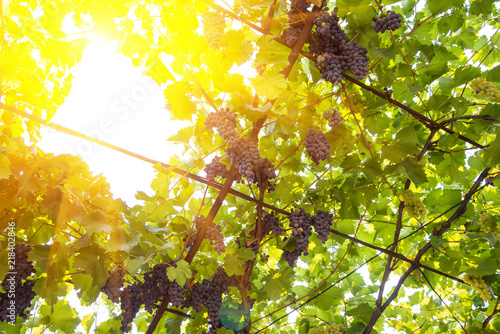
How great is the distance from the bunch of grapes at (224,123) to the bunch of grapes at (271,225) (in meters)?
0.69

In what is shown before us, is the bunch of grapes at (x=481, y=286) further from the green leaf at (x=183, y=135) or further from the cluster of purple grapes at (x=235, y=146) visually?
the green leaf at (x=183, y=135)

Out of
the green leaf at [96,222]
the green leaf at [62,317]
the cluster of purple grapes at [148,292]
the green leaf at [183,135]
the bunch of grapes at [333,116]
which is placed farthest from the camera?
the green leaf at [62,317]

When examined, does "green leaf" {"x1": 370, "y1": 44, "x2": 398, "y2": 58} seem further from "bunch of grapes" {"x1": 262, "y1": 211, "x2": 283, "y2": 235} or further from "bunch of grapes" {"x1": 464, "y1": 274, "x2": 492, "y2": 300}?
"bunch of grapes" {"x1": 464, "y1": 274, "x2": 492, "y2": 300}

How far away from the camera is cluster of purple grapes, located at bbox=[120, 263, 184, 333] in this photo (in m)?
2.13

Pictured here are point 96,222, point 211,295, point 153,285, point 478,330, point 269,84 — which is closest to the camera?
point 96,222

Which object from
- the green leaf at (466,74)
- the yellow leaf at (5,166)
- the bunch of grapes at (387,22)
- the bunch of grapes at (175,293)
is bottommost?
the bunch of grapes at (175,293)

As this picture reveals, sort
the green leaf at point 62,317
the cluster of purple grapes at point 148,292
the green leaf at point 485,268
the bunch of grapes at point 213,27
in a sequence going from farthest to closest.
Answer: the green leaf at point 62,317 → the green leaf at point 485,268 → the cluster of purple grapes at point 148,292 → the bunch of grapes at point 213,27

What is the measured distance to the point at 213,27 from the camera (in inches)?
76.0

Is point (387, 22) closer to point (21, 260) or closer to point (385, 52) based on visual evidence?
point (385, 52)

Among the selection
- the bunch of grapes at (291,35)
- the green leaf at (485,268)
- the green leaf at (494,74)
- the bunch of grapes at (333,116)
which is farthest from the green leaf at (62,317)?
the green leaf at (494,74)

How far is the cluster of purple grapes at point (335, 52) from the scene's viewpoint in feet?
6.73

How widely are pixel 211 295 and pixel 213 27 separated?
1.76 meters

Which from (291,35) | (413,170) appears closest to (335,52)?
(291,35)

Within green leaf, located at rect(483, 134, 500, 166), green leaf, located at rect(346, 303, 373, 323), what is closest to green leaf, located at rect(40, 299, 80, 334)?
green leaf, located at rect(346, 303, 373, 323)
